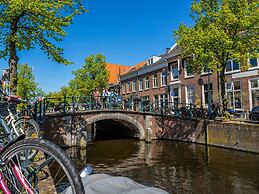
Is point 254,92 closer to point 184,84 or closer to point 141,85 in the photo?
point 184,84

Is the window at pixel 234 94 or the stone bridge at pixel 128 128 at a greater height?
the window at pixel 234 94

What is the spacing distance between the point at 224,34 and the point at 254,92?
6.38 meters

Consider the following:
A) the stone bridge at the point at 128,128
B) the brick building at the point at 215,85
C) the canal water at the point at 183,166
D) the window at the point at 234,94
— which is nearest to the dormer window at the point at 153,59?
the brick building at the point at 215,85

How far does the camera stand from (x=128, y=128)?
21844mm

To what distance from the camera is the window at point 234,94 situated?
18.6 m

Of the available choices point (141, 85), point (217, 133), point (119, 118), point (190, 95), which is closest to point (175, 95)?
point (190, 95)

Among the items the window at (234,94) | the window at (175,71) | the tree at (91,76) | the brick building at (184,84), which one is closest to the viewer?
the brick building at (184,84)

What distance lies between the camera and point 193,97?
22734 mm

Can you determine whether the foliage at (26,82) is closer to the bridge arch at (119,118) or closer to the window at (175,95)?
the bridge arch at (119,118)

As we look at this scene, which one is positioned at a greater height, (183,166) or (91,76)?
(91,76)

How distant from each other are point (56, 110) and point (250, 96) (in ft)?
44.9

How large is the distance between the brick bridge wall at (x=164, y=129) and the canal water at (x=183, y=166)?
72 centimetres

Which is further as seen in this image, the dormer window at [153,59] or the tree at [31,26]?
the dormer window at [153,59]

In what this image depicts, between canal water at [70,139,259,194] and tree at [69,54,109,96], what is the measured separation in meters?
14.8
